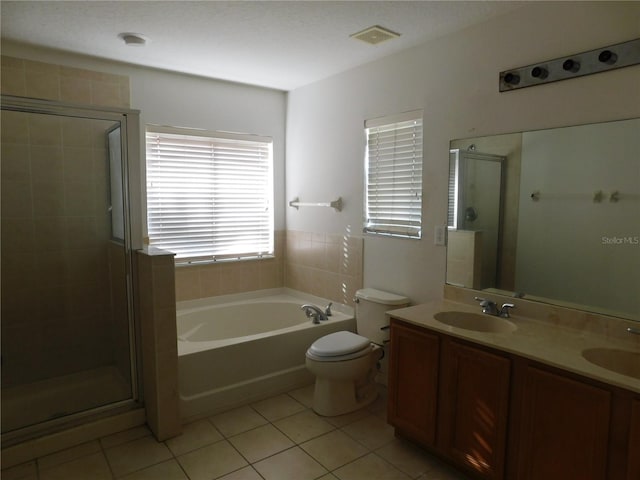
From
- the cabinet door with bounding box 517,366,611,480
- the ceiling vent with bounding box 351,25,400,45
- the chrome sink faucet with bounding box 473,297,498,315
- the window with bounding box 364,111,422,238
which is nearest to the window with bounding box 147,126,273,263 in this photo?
the window with bounding box 364,111,422,238

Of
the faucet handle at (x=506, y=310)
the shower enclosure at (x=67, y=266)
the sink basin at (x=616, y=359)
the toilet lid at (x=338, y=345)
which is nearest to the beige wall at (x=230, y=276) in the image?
the shower enclosure at (x=67, y=266)

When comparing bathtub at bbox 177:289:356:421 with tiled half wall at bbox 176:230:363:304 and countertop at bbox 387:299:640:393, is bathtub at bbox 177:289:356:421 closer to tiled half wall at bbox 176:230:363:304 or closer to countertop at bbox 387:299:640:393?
tiled half wall at bbox 176:230:363:304

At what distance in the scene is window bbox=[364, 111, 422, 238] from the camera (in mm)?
3018

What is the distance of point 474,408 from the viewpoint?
6.72 ft

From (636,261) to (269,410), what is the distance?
2294 mm

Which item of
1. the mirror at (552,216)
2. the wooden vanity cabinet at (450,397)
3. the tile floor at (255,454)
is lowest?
the tile floor at (255,454)

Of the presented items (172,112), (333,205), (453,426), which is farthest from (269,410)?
(172,112)

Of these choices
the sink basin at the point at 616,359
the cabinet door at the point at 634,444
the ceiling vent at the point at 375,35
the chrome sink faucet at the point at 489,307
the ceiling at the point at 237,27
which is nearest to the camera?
the cabinet door at the point at 634,444

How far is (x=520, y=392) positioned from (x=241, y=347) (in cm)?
180

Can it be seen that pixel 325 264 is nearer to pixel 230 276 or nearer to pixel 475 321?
pixel 230 276

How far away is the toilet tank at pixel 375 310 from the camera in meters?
3.04

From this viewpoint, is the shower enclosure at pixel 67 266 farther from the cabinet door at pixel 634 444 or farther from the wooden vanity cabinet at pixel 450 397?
the cabinet door at pixel 634 444

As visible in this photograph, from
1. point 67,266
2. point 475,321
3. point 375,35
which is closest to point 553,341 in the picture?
point 475,321

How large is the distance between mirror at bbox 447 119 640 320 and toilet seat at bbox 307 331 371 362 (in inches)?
28.8
